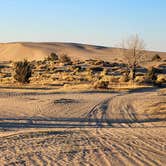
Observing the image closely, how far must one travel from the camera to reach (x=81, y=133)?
15.9 metres

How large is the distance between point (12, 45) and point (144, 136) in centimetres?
13118

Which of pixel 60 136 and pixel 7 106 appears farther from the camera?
pixel 7 106

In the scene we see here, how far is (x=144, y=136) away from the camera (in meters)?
15.7

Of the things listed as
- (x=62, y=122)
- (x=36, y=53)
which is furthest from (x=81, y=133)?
(x=36, y=53)

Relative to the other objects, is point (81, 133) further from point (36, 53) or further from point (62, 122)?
point (36, 53)

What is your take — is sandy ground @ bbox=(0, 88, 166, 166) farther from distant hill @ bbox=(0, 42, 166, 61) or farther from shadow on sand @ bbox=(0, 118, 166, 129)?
distant hill @ bbox=(0, 42, 166, 61)

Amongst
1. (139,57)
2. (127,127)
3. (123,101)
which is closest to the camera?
(127,127)

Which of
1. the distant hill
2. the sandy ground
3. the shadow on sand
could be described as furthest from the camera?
the distant hill

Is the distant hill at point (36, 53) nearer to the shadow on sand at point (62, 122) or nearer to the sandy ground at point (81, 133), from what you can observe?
the sandy ground at point (81, 133)

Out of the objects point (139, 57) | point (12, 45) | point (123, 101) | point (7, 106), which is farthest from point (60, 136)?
point (12, 45)

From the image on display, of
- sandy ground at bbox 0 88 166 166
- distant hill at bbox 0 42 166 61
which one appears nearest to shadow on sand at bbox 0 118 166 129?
sandy ground at bbox 0 88 166 166

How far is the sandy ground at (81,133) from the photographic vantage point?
11.5 meters

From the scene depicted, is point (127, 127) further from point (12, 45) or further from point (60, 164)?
point (12, 45)

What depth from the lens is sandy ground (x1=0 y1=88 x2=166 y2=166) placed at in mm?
11488
